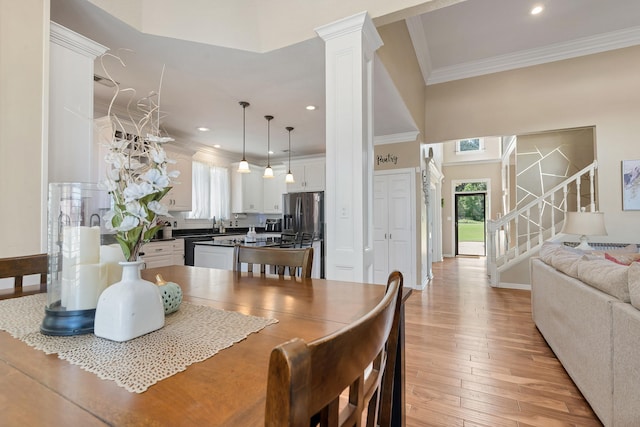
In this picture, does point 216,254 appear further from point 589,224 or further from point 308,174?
point 589,224

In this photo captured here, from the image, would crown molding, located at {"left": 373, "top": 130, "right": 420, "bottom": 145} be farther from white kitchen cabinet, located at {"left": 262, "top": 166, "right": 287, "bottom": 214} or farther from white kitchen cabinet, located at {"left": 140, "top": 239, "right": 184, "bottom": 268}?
white kitchen cabinet, located at {"left": 140, "top": 239, "right": 184, "bottom": 268}

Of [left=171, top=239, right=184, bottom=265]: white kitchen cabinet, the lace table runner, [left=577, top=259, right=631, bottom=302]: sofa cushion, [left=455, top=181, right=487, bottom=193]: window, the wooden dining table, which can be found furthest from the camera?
[left=455, top=181, right=487, bottom=193]: window

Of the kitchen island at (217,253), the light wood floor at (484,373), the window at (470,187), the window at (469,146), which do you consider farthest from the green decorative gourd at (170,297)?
the window at (469,146)

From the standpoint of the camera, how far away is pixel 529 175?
18.5ft

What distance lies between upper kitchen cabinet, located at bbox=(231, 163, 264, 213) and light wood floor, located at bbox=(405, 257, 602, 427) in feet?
14.1

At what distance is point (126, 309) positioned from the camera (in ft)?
2.32

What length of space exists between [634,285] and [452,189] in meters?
8.28

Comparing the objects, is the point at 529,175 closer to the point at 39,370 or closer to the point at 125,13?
the point at 125,13

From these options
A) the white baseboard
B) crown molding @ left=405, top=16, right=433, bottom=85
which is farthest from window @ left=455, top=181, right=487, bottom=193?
the white baseboard

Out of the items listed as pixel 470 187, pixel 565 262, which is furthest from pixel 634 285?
pixel 470 187

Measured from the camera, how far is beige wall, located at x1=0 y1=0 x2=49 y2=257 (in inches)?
60.4

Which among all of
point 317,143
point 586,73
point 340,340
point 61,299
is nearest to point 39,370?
point 61,299

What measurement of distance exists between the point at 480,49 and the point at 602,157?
8.03 ft

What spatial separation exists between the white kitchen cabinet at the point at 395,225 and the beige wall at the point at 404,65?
95 cm
